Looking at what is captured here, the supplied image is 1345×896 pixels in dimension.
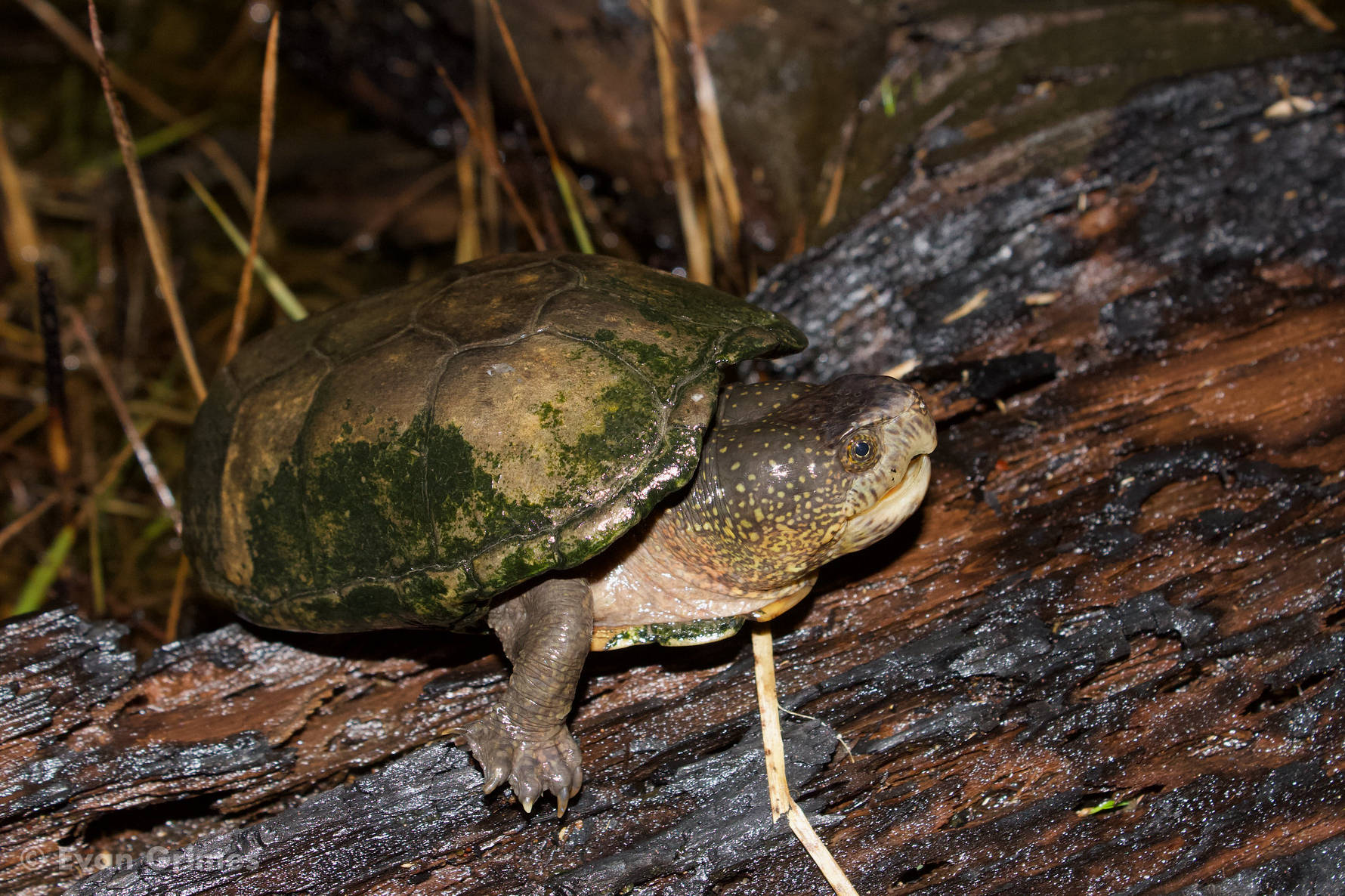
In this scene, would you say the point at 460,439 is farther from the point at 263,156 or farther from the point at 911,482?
the point at 263,156

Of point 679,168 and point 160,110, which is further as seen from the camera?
point 160,110

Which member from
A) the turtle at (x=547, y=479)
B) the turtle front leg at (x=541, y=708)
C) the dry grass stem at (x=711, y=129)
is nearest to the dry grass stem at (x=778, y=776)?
the turtle at (x=547, y=479)

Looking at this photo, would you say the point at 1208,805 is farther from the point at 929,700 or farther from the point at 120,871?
the point at 120,871

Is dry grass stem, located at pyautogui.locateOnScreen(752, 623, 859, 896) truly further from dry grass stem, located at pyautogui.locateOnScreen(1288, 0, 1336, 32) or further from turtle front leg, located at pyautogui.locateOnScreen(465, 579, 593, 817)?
dry grass stem, located at pyautogui.locateOnScreen(1288, 0, 1336, 32)

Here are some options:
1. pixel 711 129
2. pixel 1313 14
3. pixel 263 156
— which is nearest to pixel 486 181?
pixel 711 129

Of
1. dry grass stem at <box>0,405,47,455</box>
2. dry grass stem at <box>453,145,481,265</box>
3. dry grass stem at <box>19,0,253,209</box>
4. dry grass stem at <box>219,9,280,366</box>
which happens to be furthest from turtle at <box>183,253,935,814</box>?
dry grass stem at <box>19,0,253,209</box>

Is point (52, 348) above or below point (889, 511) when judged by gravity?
above
